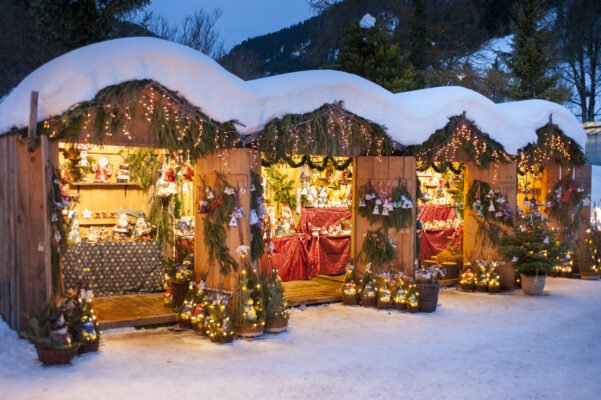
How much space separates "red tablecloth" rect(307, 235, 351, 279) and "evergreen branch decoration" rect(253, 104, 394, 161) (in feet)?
7.00

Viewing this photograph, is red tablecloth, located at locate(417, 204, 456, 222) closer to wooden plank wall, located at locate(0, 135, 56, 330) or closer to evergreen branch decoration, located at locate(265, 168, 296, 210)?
evergreen branch decoration, located at locate(265, 168, 296, 210)

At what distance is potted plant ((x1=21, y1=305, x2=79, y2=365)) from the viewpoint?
5516 millimetres

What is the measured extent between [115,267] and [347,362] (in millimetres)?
4260

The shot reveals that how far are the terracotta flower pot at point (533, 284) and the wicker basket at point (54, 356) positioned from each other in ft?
24.1

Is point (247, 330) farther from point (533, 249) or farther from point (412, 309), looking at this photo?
point (533, 249)

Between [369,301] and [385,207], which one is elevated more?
[385,207]

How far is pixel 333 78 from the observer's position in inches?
308

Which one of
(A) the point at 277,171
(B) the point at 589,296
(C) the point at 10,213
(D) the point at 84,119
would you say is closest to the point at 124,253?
(C) the point at 10,213

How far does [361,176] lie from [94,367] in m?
4.87

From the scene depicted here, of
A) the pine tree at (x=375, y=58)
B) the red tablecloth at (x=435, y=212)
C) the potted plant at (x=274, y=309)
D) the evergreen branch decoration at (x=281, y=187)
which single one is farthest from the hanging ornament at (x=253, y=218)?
the pine tree at (x=375, y=58)

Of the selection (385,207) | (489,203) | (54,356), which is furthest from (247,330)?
(489,203)

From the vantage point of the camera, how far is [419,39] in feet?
61.6

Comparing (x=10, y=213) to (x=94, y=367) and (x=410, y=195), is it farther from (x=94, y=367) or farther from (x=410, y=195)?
(x=410, y=195)

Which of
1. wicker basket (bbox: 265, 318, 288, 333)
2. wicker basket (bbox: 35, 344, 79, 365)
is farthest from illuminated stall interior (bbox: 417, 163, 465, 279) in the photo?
wicker basket (bbox: 35, 344, 79, 365)
